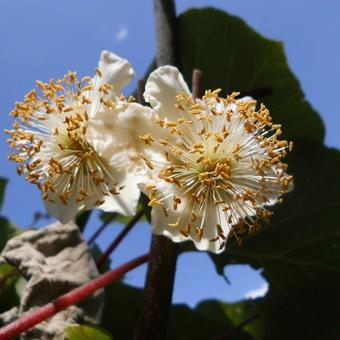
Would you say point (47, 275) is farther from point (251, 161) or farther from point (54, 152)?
point (251, 161)

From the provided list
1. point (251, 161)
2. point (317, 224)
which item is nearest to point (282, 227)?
point (317, 224)

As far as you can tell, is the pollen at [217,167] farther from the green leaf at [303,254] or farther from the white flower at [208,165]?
the green leaf at [303,254]

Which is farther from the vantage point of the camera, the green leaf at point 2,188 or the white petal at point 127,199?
the green leaf at point 2,188

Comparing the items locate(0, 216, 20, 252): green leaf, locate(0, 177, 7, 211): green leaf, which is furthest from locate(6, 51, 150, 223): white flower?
locate(0, 177, 7, 211): green leaf

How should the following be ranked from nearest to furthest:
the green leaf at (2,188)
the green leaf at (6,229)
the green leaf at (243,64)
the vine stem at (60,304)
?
the vine stem at (60,304) → the green leaf at (243,64) → the green leaf at (6,229) → the green leaf at (2,188)

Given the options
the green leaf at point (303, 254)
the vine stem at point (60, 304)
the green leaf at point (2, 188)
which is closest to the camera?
the vine stem at point (60, 304)

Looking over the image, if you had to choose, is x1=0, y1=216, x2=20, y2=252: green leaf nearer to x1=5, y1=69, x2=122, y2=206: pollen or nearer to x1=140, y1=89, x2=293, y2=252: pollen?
x1=5, y1=69, x2=122, y2=206: pollen

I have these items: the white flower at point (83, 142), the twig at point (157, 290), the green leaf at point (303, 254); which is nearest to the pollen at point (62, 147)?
the white flower at point (83, 142)
